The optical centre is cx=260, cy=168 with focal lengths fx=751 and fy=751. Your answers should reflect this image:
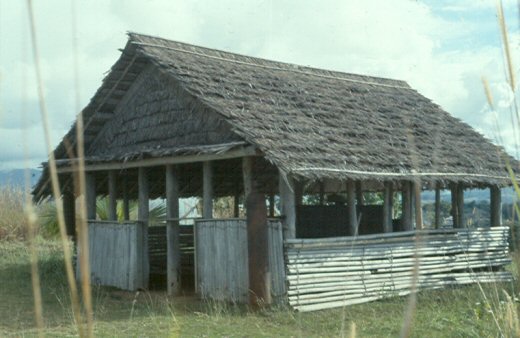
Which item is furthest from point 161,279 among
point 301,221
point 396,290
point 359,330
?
point 359,330

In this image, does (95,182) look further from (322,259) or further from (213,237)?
(322,259)

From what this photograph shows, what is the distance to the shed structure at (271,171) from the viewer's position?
952 centimetres

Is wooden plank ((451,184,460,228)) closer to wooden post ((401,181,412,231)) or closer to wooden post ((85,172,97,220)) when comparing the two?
wooden post ((401,181,412,231))

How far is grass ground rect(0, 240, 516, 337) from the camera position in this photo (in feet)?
25.3

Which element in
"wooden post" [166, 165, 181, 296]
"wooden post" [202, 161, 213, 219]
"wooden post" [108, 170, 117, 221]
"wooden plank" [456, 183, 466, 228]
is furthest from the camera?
"wooden plank" [456, 183, 466, 228]

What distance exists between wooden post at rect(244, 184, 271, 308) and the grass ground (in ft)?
0.81

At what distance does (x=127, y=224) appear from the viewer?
39.5 ft

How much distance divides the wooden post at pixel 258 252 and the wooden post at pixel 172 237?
79.0 inches

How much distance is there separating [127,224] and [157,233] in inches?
67.5

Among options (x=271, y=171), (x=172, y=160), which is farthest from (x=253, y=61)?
(x=172, y=160)

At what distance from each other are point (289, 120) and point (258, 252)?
7.14ft

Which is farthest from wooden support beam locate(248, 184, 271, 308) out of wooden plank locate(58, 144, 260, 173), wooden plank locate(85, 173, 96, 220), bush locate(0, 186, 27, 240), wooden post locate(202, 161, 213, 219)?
bush locate(0, 186, 27, 240)

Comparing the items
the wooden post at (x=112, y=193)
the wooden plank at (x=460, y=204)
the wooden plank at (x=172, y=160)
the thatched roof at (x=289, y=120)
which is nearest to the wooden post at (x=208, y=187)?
the wooden plank at (x=172, y=160)

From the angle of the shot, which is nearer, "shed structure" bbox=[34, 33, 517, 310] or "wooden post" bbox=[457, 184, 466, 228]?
"shed structure" bbox=[34, 33, 517, 310]
